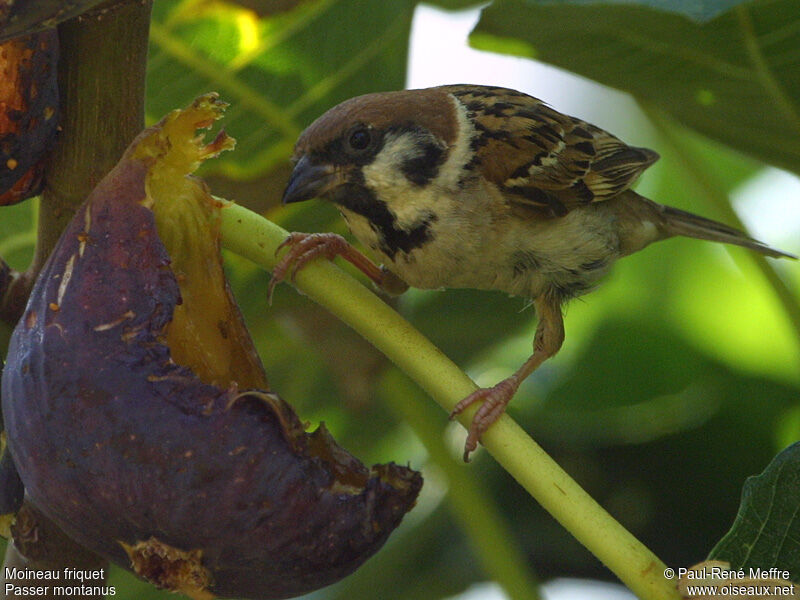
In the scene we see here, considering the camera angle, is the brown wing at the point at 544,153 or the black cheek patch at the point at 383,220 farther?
the brown wing at the point at 544,153

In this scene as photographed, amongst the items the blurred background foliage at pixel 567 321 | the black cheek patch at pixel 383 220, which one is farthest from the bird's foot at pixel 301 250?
the blurred background foliage at pixel 567 321

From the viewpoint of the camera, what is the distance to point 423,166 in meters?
2.18

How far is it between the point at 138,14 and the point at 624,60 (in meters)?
1.22

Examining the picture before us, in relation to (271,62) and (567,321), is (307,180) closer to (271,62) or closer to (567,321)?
(271,62)

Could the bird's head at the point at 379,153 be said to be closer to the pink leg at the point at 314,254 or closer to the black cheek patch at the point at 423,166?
the black cheek patch at the point at 423,166

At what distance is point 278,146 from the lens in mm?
2305

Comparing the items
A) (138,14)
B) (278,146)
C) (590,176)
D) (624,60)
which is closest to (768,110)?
(624,60)

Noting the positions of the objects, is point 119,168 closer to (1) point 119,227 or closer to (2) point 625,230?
(1) point 119,227

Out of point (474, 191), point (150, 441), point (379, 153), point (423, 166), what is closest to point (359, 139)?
point (379, 153)

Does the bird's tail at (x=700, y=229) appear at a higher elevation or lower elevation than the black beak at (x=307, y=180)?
lower

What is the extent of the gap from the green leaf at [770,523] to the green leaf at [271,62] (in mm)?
1184

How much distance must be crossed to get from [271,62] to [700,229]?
1.14m

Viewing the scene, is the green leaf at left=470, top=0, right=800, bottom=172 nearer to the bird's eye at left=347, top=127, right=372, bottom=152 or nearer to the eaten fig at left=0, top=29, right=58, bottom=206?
the bird's eye at left=347, top=127, right=372, bottom=152

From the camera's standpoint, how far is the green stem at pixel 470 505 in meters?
1.94
